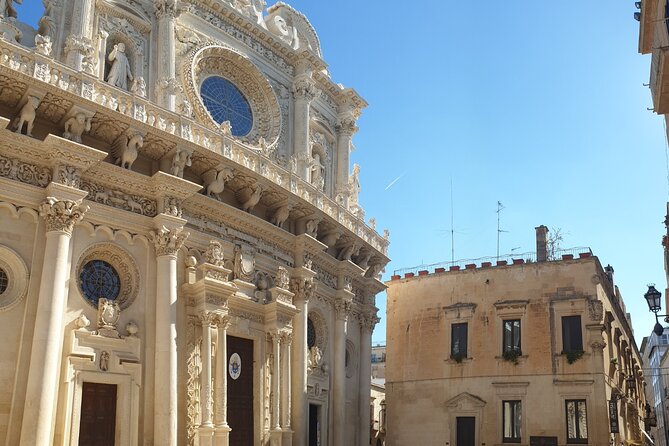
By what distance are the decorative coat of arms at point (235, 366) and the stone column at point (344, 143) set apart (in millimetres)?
9210

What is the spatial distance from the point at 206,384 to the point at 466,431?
13849 millimetres

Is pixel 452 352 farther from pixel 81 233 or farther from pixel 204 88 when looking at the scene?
pixel 81 233

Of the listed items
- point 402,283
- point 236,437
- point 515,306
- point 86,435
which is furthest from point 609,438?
point 86,435

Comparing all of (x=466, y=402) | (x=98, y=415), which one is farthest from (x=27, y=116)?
(x=466, y=402)

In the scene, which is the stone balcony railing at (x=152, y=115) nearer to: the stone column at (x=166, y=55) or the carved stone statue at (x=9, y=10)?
the stone column at (x=166, y=55)

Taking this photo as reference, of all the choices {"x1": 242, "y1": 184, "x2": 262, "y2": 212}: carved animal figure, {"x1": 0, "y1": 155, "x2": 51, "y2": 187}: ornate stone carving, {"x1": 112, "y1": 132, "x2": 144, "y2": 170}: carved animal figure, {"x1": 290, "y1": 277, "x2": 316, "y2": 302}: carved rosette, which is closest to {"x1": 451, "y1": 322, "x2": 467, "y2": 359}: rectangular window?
{"x1": 290, "y1": 277, "x2": 316, "y2": 302}: carved rosette

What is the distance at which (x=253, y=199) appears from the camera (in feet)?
70.6

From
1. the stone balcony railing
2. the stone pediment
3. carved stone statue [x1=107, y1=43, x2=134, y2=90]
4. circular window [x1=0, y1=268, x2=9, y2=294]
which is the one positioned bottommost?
the stone pediment

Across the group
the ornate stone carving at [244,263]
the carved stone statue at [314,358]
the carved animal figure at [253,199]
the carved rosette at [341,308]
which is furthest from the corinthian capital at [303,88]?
the carved stone statue at [314,358]

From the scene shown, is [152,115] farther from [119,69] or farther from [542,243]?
[542,243]

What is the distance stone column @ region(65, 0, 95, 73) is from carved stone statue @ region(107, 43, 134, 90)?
2.60 feet

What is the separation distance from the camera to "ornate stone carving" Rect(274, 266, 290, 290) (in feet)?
72.8

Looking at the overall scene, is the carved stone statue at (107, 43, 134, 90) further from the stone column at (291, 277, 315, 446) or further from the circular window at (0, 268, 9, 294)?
the stone column at (291, 277, 315, 446)

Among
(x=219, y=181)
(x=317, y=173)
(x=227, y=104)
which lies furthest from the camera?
(x=317, y=173)
